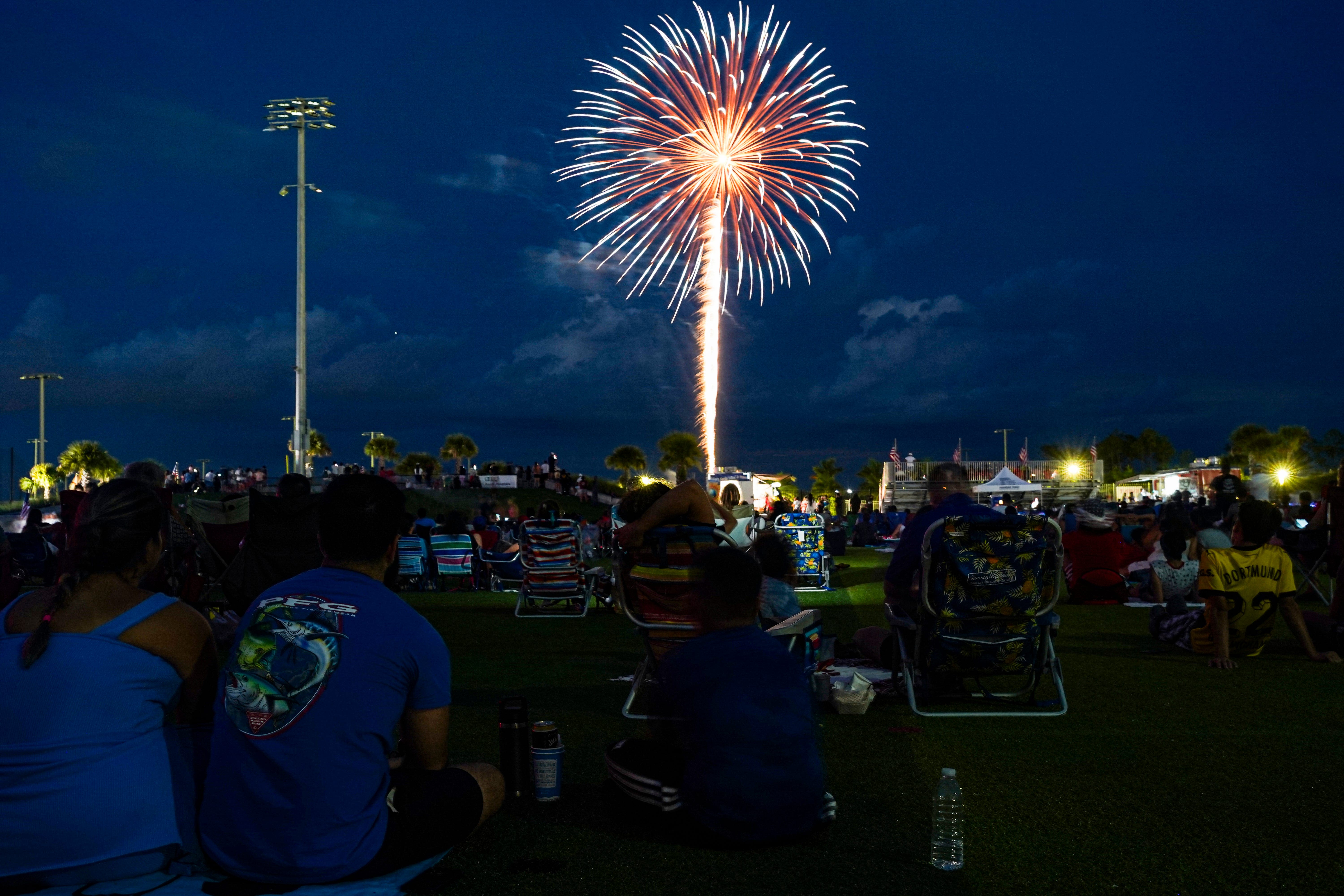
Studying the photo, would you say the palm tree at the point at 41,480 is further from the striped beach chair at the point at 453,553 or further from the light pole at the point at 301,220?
the striped beach chair at the point at 453,553

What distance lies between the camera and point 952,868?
11.0ft

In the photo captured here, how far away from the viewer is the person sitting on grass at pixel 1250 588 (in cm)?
731

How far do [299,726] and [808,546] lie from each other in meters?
13.2

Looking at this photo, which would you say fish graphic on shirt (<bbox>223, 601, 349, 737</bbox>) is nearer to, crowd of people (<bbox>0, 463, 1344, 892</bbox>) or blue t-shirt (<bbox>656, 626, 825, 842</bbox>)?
crowd of people (<bbox>0, 463, 1344, 892</bbox>)

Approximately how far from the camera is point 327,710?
8.94 feet

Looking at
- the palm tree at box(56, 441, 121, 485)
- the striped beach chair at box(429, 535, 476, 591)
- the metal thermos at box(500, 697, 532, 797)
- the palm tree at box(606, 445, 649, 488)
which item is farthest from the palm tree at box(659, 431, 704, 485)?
the metal thermos at box(500, 697, 532, 797)

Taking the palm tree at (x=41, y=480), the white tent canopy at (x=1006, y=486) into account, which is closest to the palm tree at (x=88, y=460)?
the palm tree at (x=41, y=480)

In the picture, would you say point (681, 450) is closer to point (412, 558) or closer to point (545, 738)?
point (412, 558)

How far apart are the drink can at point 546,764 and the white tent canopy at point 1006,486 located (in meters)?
42.6

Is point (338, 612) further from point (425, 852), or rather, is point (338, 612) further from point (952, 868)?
point (952, 868)

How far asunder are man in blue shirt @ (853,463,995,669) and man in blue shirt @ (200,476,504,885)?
366cm

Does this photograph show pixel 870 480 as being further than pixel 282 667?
Yes

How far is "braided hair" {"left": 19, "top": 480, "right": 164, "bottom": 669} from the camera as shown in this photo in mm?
2838

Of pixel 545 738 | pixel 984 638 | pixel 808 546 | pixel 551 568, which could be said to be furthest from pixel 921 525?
pixel 808 546
